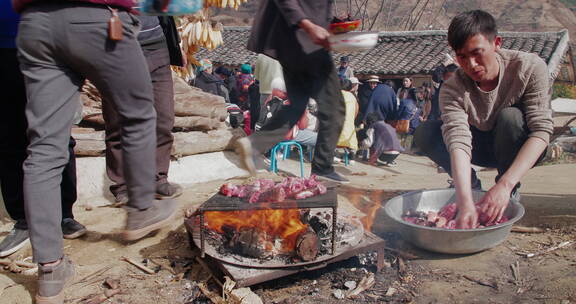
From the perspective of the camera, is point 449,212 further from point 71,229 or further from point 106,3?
point 71,229

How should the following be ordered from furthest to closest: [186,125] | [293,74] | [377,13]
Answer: [377,13] < [186,125] < [293,74]

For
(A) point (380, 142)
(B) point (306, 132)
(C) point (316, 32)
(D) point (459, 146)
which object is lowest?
(A) point (380, 142)

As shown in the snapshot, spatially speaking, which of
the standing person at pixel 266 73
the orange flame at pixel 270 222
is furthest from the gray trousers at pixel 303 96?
the standing person at pixel 266 73

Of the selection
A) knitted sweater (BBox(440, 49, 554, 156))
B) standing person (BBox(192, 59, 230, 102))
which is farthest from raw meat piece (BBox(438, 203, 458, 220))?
standing person (BBox(192, 59, 230, 102))

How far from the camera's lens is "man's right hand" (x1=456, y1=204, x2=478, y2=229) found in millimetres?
2924

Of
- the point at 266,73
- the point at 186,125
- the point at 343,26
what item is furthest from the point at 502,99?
the point at 266,73

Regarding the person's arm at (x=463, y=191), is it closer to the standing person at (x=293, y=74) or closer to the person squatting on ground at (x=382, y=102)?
the standing person at (x=293, y=74)

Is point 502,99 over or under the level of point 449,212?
over

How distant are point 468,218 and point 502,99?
118cm

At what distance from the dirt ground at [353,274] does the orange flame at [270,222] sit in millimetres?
288

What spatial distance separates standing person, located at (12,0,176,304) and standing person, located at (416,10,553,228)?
2.14m

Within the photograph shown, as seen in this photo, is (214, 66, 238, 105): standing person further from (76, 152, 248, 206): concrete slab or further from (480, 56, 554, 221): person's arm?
(480, 56, 554, 221): person's arm

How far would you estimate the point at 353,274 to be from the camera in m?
2.90

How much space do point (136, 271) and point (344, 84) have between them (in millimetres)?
7426
